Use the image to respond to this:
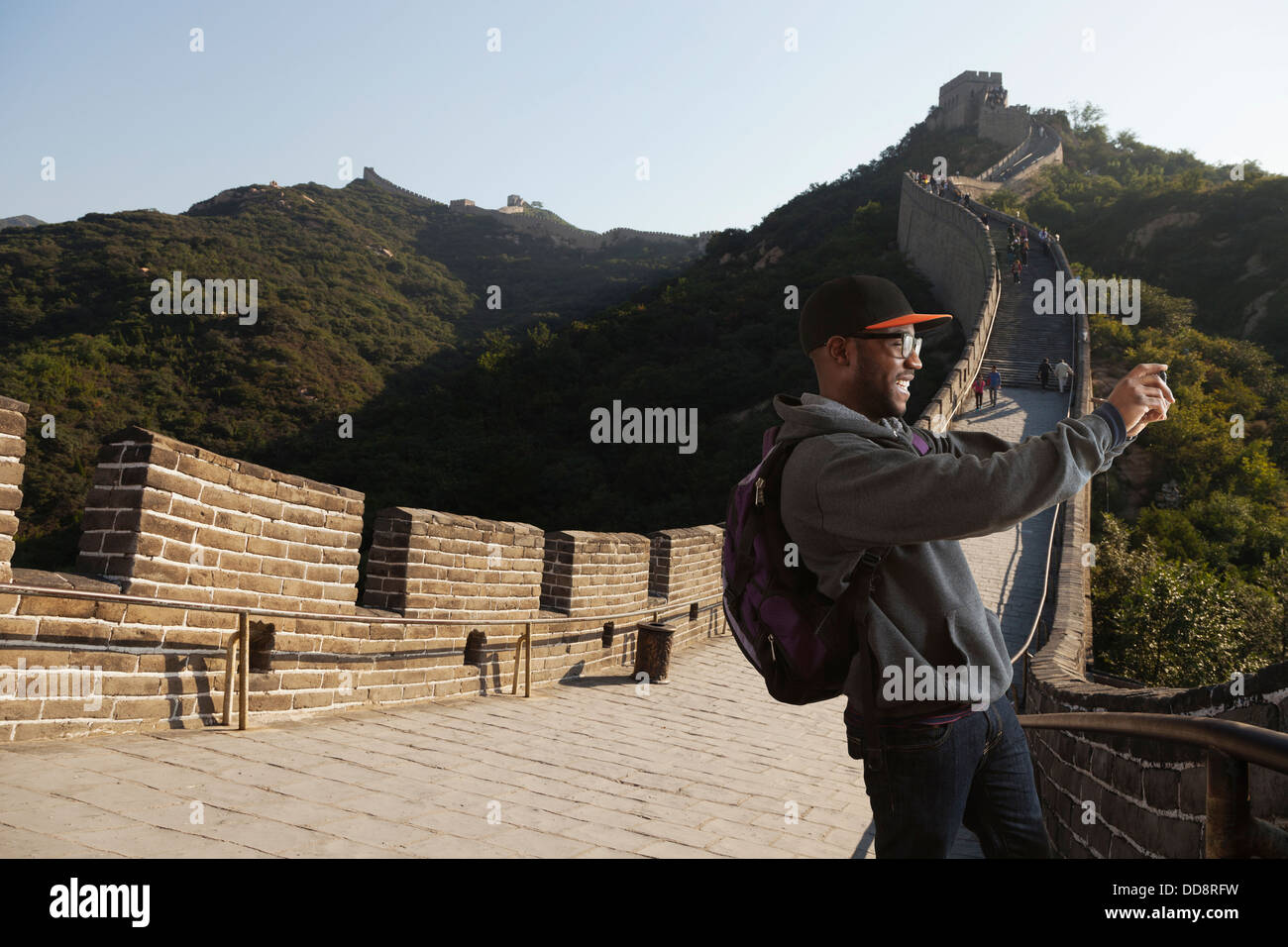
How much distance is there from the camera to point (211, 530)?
173 inches

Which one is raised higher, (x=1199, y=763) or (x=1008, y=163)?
(x=1008, y=163)

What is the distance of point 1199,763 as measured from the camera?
96.3 inches

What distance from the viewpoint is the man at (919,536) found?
1.47 meters

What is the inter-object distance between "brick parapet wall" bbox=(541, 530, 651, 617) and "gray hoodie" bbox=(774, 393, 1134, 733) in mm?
6348

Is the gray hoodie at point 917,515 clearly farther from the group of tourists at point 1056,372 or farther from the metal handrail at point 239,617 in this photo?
the group of tourists at point 1056,372

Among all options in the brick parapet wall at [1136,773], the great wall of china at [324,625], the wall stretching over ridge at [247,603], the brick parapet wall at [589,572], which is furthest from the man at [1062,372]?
the brick parapet wall at [1136,773]

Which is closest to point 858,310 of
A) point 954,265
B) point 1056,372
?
point 1056,372

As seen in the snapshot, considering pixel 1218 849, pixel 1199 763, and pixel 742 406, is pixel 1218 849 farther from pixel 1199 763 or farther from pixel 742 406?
pixel 742 406

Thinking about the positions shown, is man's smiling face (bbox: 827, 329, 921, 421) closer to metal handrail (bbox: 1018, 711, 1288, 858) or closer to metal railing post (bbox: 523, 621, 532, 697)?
metal handrail (bbox: 1018, 711, 1288, 858)

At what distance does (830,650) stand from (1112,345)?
88.6 feet

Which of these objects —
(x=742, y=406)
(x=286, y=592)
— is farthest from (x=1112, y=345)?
(x=286, y=592)

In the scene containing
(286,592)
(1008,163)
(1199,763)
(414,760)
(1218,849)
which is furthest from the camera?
(1008,163)

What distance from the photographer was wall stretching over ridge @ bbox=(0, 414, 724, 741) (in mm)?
3697

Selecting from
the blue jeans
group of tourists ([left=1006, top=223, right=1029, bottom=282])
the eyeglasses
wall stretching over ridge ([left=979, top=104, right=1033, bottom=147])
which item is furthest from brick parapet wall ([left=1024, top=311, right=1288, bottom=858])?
wall stretching over ridge ([left=979, top=104, right=1033, bottom=147])
